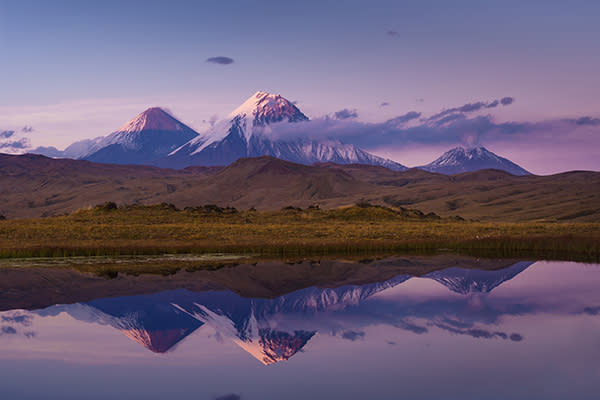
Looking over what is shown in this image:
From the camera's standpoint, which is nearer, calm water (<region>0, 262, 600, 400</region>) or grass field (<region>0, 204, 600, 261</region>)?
calm water (<region>0, 262, 600, 400</region>)

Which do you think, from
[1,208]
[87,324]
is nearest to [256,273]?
[87,324]

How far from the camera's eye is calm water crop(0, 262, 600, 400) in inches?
445

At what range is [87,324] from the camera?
57.3 feet

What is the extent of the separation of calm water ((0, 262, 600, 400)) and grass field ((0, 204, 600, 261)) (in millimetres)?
16310

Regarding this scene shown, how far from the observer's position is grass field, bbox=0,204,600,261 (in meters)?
39.2

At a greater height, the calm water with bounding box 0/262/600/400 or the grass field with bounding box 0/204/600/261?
the grass field with bounding box 0/204/600/261

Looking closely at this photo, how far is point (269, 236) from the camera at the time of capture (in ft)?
160

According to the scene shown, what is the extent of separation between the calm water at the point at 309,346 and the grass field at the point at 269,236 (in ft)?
53.5

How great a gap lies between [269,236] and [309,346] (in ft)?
113

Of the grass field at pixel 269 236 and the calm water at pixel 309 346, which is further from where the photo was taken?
the grass field at pixel 269 236

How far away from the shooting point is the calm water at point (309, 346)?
37.1 ft

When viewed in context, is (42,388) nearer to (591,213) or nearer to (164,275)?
(164,275)

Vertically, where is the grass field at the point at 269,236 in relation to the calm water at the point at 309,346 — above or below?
above

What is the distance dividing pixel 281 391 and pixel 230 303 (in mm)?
9876
